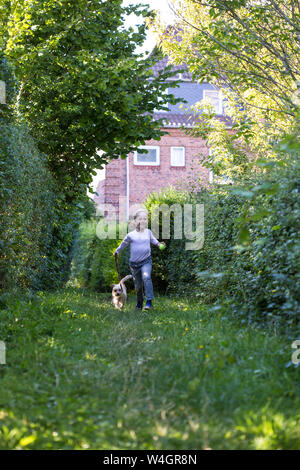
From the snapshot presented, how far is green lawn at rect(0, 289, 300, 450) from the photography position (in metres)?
3.16

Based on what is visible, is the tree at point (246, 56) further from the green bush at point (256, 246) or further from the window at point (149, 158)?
the window at point (149, 158)

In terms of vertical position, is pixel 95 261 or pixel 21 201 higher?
pixel 21 201

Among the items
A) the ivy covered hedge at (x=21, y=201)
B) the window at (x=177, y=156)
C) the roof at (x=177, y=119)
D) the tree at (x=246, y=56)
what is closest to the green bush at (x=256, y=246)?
the tree at (x=246, y=56)

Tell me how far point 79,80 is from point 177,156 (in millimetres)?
17079

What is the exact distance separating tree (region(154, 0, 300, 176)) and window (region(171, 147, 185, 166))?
13.3 metres

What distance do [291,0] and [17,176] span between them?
5925 mm

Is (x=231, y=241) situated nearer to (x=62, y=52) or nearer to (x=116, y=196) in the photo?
(x=62, y=52)

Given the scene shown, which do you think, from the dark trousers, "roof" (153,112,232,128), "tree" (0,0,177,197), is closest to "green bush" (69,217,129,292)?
"tree" (0,0,177,197)

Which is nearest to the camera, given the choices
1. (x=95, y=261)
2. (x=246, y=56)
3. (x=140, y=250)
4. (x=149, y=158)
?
(x=246, y=56)

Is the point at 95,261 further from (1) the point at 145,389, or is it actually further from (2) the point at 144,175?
(1) the point at 145,389

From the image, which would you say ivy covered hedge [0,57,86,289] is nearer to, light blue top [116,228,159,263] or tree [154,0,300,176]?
light blue top [116,228,159,263]

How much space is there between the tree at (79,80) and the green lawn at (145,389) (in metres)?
6.39

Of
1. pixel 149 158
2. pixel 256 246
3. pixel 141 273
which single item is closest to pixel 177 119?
pixel 149 158

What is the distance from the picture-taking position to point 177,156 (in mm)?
27969
